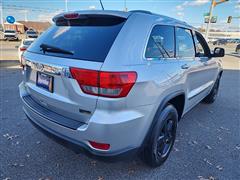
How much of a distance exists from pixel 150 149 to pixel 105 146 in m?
0.71

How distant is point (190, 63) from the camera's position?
2986 millimetres

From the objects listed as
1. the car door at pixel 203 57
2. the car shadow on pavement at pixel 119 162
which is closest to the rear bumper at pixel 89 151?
the car shadow on pavement at pixel 119 162

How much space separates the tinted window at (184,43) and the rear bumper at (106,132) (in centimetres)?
122

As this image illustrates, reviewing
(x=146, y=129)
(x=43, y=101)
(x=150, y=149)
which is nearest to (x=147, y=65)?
(x=146, y=129)

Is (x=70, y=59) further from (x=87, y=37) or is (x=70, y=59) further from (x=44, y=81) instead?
(x=44, y=81)

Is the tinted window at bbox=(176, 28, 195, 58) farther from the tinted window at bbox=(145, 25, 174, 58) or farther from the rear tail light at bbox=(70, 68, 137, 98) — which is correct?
the rear tail light at bbox=(70, 68, 137, 98)

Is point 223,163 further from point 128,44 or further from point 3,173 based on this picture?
point 3,173

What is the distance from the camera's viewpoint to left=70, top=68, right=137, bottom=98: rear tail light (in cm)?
176

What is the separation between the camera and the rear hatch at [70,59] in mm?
1873

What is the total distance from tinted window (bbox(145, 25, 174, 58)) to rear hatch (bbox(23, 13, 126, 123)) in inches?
16.2

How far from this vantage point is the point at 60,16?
257cm

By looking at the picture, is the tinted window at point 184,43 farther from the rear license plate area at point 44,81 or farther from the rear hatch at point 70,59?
the rear license plate area at point 44,81

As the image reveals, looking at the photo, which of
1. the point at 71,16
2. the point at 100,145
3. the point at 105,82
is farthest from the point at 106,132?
the point at 71,16

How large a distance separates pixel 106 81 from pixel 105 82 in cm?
1
